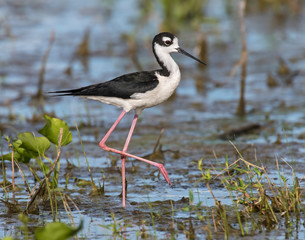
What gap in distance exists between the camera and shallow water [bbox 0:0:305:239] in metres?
5.20

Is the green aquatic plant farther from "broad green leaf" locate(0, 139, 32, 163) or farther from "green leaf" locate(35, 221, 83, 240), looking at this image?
→ "green leaf" locate(35, 221, 83, 240)

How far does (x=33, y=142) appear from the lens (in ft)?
16.8

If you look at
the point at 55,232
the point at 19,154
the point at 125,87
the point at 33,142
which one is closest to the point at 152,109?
the point at 125,87

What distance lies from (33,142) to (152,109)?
3568 millimetres

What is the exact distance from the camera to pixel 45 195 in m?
4.88

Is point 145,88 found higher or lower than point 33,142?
higher

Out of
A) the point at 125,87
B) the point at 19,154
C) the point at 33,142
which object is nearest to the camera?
the point at 33,142

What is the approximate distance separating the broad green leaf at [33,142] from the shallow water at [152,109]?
438mm

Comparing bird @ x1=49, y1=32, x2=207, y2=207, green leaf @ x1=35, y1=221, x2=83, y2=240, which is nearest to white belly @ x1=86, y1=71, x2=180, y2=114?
bird @ x1=49, y1=32, x2=207, y2=207

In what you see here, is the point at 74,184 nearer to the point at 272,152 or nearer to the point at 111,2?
the point at 272,152

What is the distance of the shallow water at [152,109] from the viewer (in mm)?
5195

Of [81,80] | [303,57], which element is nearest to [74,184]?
[81,80]

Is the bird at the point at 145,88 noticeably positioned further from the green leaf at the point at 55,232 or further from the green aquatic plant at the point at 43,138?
the green leaf at the point at 55,232

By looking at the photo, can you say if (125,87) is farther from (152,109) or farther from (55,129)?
(152,109)
